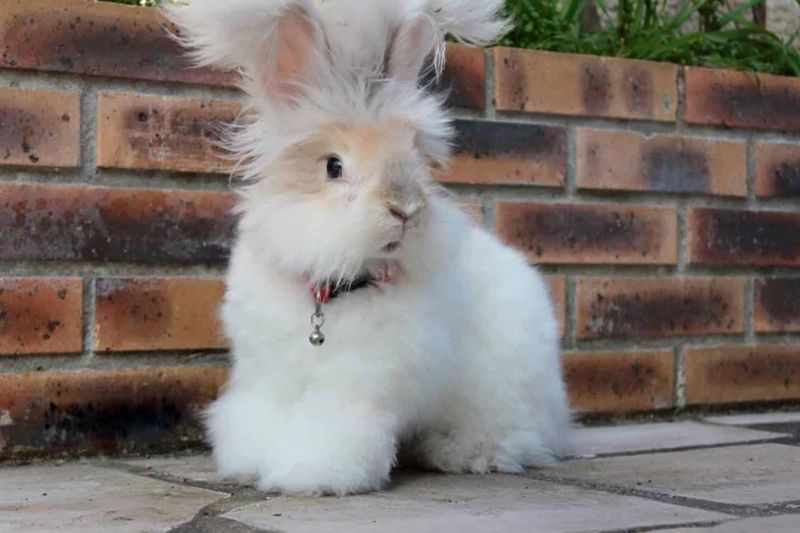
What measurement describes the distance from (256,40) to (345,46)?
0.16 meters

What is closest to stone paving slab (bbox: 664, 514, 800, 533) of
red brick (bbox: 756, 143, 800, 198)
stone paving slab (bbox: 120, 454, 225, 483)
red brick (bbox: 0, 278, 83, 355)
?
stone paving slab (bbox: 120, 454, 225, 483)

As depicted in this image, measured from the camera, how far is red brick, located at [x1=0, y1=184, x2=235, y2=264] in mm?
2598

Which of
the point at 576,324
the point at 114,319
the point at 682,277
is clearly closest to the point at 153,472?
the point at 114,319

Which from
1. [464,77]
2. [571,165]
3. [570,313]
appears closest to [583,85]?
[571,165]

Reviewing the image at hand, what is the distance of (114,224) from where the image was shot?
2689 mm

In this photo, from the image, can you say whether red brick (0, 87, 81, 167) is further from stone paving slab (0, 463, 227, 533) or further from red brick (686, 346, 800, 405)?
red brick (686, 346, 800, 405)

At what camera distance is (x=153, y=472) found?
97.5 inches

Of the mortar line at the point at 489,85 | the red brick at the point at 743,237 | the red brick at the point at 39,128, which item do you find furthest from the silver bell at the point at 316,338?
the red brick at the point at 743,237

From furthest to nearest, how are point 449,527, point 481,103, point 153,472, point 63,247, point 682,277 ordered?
point 682,277 → point 481,103 → point 63,247 → point 153,472 → point 449,527

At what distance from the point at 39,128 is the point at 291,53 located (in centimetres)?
67

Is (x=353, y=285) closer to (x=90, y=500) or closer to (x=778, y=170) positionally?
(x=90, y=500)

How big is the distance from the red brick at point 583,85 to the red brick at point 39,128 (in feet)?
3.52

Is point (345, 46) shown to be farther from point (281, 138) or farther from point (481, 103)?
point (481, 103)

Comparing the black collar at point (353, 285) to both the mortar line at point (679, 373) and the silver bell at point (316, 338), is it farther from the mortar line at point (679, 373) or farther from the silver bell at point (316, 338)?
the mortar line at point (679, 373)
